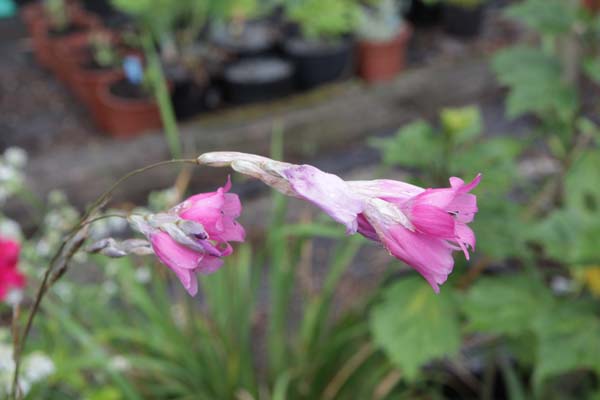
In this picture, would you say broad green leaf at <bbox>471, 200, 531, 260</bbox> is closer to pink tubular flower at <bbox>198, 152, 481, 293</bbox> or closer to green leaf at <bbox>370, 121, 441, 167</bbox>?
green leaf at <bbox>370, 121, 441, 167</bbox>

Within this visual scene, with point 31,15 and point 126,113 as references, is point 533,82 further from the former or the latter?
point 31,15

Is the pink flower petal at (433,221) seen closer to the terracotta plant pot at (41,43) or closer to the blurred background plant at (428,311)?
the blurred background plant at (428,311)

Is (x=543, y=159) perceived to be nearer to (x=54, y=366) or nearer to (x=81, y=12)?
(x=54, y=366)

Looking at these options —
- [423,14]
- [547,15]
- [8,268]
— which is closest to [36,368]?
[8,268]

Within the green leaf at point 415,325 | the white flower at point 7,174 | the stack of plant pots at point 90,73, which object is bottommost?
the stack of plant pots at point 90,73

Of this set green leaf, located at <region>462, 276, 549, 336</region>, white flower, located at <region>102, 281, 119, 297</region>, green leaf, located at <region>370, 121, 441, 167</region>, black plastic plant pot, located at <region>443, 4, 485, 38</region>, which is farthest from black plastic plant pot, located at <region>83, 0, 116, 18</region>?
green leaf, located at <region>462, 276, 549, 336</region>

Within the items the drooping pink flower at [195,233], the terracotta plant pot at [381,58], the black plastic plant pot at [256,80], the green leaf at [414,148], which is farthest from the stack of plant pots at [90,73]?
the drooping pink flower at [195,233]
